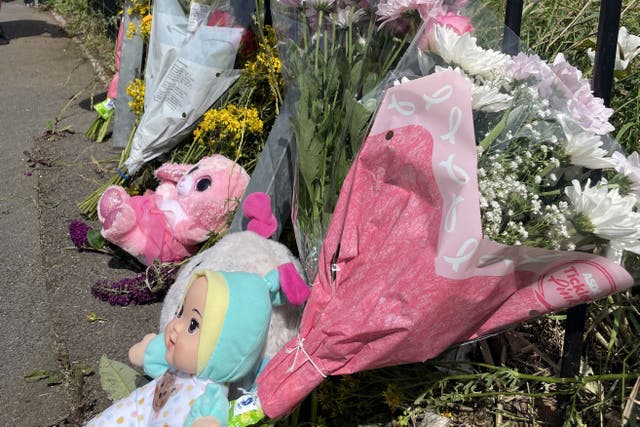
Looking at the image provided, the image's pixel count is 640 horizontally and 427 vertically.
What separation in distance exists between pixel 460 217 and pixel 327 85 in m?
0.80

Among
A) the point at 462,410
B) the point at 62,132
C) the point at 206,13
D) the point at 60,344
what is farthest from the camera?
the point at 62,132

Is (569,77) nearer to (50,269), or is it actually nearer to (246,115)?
(246,115)

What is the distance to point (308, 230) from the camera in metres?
1.88

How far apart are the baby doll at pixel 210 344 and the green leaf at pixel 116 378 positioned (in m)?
0.38

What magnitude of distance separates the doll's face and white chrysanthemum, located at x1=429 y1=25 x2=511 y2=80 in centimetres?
→ 87

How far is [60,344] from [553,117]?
1.99 meters

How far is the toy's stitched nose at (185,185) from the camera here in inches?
105

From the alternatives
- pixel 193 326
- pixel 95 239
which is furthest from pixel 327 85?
pixel 95 239

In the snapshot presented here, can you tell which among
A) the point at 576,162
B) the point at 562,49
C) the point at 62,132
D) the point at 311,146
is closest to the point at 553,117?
the point at 576,162

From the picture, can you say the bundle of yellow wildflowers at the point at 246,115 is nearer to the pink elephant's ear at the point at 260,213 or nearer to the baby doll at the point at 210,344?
the pink elephant's ear at the point at 260,213

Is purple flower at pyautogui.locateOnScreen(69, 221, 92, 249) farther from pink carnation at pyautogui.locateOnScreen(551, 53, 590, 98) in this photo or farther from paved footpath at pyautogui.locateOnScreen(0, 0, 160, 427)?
pink carnation at pyautogui.locateOnScreen(551, 53, 590, 98)

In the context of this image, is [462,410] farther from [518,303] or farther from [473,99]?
[473,99]

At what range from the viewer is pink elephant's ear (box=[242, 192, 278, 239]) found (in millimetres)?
2127

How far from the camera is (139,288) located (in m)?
2.65
